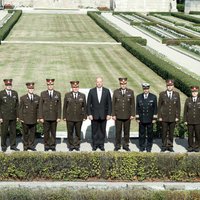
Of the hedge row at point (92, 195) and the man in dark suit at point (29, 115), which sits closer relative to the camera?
the hedge row at point (92, 195)

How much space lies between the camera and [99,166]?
10078 millimetres

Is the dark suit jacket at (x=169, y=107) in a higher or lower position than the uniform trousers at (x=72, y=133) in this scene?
higher

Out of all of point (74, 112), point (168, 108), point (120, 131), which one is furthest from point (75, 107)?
point (168, 108)

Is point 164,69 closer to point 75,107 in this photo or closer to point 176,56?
point 176,56

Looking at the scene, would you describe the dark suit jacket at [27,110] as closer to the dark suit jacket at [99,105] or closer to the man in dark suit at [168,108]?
the dark suit jacket at [99,105]

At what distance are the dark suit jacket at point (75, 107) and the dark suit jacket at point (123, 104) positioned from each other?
71 centimetres

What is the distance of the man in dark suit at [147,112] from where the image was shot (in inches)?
463

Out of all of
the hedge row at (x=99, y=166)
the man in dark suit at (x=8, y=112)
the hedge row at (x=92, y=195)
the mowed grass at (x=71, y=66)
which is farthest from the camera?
the mowed grass at (x=71, y=66)

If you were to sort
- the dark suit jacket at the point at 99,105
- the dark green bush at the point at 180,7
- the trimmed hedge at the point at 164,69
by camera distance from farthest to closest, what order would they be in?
the dark green bush at the point at 180,7 → the trimmed hedge at the point at 164,69 → the dark suit jacket at the point at 99,105

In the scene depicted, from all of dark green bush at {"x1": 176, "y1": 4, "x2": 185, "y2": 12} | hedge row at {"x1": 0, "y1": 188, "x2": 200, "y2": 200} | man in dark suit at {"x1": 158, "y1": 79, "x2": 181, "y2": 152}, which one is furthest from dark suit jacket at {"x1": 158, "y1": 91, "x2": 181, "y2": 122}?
dark green bush at {"x1": 176, "y1": 4, "x2": 185, "y2": 12}

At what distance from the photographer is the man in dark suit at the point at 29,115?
1168 cm

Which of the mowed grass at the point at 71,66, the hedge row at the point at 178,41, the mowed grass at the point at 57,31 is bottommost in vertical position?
the mowed grass at the point at 57,31

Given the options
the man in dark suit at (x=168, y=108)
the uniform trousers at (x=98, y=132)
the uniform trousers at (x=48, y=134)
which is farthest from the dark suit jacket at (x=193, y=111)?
the uniform trousers at (x=48, y=134)

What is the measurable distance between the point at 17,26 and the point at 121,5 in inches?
1057
